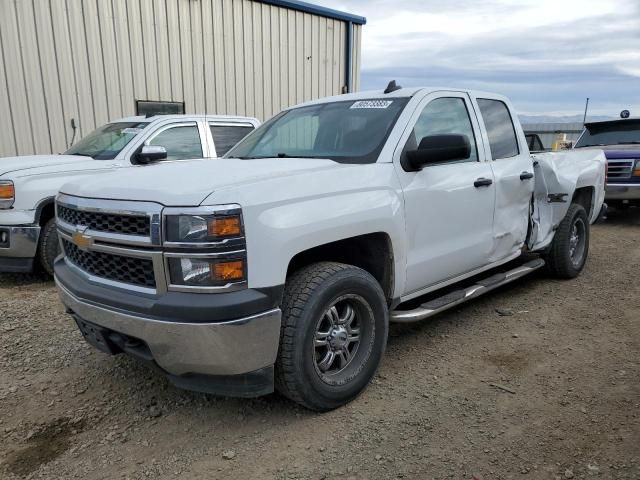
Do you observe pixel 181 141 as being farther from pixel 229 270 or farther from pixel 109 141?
pixel 229 270

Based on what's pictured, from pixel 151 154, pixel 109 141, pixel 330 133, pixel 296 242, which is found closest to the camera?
pixel 296 242

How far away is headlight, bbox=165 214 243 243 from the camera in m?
2.38

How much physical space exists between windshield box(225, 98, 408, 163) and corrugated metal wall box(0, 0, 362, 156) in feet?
20.5

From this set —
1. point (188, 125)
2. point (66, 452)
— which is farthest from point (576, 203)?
point (66, 452)

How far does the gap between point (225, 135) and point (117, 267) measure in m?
4.43

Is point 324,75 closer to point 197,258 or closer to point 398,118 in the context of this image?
point 398,118

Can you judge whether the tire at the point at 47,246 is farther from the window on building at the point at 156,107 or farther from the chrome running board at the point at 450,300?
the window on building at the point at 156,107

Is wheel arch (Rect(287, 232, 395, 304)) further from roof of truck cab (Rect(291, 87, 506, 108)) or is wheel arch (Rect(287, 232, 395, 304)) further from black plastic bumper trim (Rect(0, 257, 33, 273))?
black plastic bumper trim (Rect(0, 257, 33, 273))

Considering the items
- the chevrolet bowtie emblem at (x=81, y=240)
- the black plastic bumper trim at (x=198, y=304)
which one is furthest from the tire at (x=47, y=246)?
the black plastic bumper trim at (x=198, y=304)

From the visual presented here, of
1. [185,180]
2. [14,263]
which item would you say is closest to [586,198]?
[185,180]

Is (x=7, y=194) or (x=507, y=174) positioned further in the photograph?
(x=7, y=194)

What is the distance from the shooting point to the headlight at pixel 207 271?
2.40 metres

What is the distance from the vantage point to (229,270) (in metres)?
2.42

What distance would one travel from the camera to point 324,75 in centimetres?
1266
